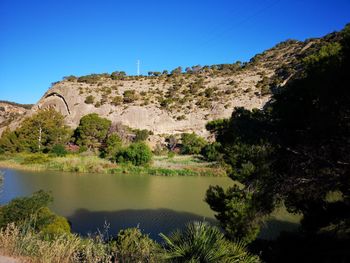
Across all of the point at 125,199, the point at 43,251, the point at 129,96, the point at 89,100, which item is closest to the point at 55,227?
the point at 43,251

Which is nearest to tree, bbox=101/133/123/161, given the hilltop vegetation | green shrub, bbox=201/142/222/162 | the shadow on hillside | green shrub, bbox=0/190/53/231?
green shrub, bbox=201/142/222/162

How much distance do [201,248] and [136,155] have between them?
27916 millimetres

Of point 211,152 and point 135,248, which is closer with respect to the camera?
point 135,248

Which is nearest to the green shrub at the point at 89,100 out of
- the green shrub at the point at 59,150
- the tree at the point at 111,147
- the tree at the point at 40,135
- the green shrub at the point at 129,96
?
the green shrub at the point at 129,96

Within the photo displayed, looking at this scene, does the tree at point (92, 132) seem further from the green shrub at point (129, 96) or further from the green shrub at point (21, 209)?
the green shrub at point (21, 209)

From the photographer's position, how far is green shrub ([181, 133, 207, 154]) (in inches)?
1578

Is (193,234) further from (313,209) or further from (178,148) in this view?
(178,148)

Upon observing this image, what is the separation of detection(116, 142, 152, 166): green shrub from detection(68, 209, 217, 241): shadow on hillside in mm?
15944

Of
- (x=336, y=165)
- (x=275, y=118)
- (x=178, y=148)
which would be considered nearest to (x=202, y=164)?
(x=178, y=148)

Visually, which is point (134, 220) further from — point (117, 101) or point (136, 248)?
point (117, 101)

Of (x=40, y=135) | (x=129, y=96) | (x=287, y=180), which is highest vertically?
(x=129, y=96)

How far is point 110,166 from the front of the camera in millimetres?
31156

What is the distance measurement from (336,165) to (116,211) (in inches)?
450

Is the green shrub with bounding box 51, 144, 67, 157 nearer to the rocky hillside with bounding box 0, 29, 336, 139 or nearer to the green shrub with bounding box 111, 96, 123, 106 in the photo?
the rocky hillside with bounding box 0, 29, 336, 139
